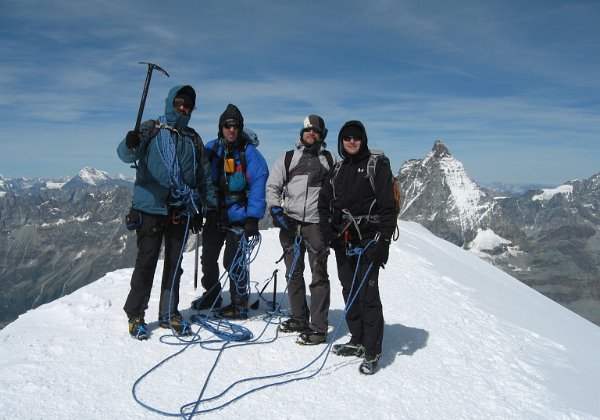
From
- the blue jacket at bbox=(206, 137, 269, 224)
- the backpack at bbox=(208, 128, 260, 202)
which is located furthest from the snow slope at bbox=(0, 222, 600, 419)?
the backpack at bbox=(208, 128, 260, 202)

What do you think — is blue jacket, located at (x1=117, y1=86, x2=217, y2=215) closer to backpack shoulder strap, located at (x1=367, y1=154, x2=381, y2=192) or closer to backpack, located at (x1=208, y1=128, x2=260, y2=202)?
backpack, located at (x1=208, y1=128, x2=260, y2=202)

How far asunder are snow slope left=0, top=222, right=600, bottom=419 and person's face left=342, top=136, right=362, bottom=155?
322 cm

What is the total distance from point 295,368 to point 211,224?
322 centimetres

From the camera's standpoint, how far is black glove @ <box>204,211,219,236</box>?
27.5ft

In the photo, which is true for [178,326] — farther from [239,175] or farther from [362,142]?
[362,142]

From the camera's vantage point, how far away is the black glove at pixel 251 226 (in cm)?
804

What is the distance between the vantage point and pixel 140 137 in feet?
22.4

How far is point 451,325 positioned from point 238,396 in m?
5.30

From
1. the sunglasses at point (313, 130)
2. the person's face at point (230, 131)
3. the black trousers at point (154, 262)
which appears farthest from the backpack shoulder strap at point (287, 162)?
the black trousers at point (154, 262)

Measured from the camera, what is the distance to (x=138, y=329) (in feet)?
23.9

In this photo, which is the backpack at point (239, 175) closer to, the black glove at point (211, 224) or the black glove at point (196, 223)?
the black glove at point (211, 224)

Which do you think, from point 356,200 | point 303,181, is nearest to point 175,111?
point 303,181

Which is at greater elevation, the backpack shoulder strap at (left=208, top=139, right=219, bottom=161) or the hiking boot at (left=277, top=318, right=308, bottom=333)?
the backpack shoulder strap at (left=208, top=139, right=219, bottom=161)

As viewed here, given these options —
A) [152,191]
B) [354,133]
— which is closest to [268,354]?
[152,191]
